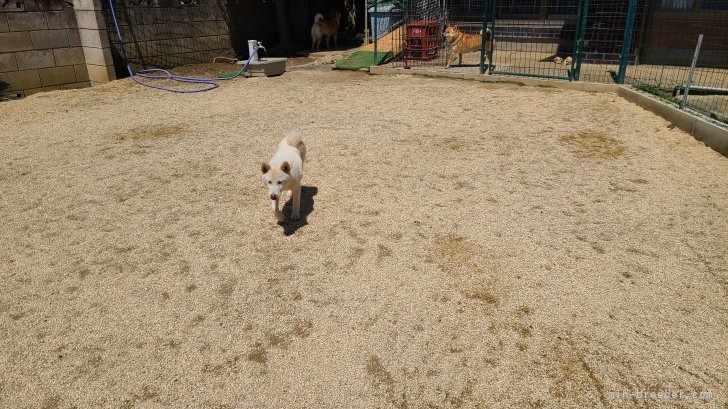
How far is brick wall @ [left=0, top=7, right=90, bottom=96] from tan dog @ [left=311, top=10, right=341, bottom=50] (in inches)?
305

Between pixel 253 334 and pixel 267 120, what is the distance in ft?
18.0

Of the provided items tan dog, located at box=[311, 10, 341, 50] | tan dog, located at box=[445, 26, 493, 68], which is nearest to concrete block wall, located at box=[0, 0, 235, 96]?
tan dog, located at box=[311, 10, 341, 50]

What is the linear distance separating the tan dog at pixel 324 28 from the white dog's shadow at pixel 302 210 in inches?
477

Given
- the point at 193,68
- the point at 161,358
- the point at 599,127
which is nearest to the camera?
the point at 161,358

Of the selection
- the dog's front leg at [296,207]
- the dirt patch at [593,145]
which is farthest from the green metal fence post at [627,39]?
the dog's front leg at [296,207]

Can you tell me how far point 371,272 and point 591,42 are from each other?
38.6 ft

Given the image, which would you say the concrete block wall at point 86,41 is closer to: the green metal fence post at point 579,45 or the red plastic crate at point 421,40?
the red plastic crate at point 421,40

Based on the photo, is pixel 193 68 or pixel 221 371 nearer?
pixel 221 371

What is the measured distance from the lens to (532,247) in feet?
12.3

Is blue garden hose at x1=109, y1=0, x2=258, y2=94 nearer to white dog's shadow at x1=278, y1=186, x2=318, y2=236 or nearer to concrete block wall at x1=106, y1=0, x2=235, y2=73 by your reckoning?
concrete block wall at x1=106, y1=0, x2=235, y2=73

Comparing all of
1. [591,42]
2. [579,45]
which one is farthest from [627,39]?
[591,42]

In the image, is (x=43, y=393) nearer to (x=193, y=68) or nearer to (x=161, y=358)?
(x=161, y=358)

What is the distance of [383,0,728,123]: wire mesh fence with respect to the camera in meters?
8.55

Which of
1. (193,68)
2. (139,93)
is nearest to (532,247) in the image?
(139,93)
